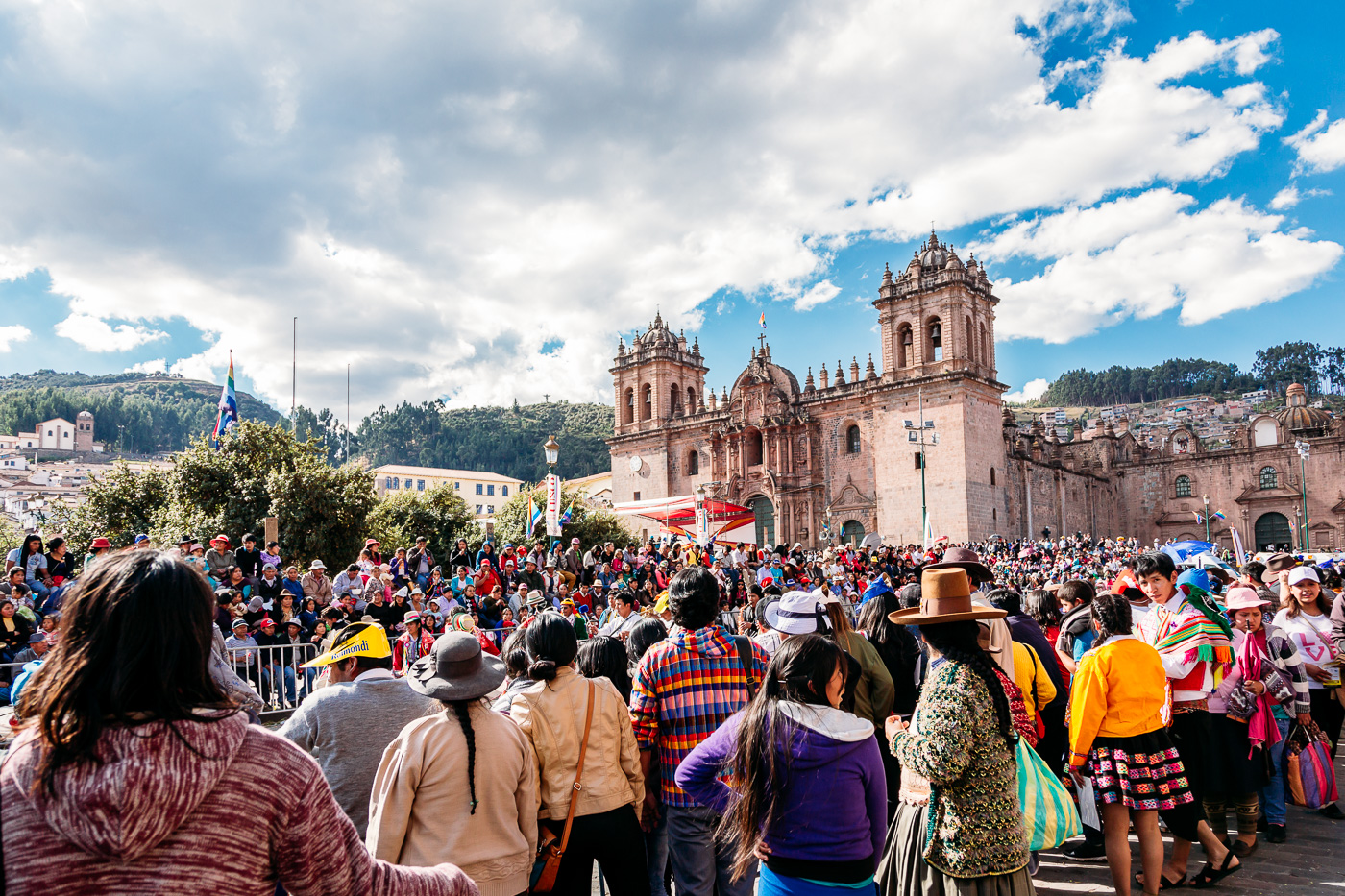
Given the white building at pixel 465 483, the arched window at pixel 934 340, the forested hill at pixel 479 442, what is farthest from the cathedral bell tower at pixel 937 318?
the forested hill at pixel 479 442

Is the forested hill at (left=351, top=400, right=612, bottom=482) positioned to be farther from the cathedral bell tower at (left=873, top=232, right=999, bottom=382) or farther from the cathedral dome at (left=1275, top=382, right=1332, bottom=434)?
the cathedral dome at (left=1275, top=382, right=1332, bottom=434)

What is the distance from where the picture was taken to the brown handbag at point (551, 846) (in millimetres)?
3701

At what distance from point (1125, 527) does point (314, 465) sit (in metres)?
50.6

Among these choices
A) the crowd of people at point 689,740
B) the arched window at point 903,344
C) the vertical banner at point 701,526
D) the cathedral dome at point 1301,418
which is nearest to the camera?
the crowd of people at point 689,740

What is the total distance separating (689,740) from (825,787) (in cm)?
128

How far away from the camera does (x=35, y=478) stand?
8644 cm

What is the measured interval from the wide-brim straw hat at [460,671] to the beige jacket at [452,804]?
0.36ft

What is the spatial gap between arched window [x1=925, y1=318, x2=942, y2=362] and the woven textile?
3461 centimetres

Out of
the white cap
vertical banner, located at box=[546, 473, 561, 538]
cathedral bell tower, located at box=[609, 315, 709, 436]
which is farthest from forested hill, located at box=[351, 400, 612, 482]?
the white cap

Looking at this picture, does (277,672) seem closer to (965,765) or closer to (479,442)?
(965,765)

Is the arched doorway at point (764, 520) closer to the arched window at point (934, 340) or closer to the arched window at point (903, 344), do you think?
the arched window at point (903, 344)

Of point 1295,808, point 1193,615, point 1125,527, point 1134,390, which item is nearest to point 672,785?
point 1193,615

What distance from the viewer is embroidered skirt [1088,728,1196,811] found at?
183 inches

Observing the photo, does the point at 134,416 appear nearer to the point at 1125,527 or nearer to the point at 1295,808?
the point at 1125,527
